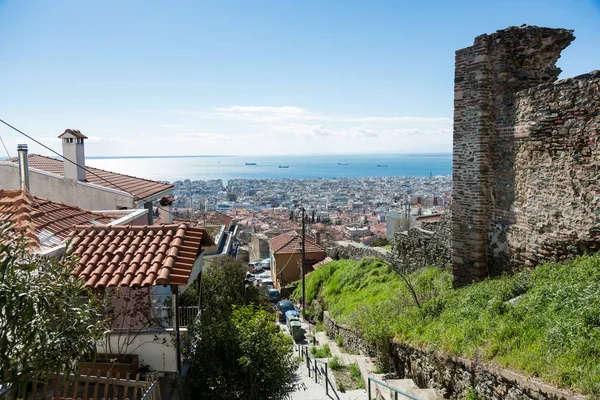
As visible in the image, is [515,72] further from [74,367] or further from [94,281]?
[74,367]

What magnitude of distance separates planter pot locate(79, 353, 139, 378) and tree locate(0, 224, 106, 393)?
9.04 feet

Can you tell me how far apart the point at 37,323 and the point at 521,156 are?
9.44m

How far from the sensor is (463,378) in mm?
7055

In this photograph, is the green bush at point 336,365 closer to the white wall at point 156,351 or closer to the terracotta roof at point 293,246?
the white wall at point 156,351

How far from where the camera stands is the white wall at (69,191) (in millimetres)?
15734

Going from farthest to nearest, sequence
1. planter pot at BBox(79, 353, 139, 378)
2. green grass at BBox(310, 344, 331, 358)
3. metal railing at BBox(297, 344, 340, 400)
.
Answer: green grass at BBox(310, 344, 331, 358) → metal railing at BBox(297, 344, 340, 400) → planter pot at BBox(79, 353, 139, 378)

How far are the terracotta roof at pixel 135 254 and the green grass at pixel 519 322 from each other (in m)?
4.48

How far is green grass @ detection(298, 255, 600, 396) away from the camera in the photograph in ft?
17.7

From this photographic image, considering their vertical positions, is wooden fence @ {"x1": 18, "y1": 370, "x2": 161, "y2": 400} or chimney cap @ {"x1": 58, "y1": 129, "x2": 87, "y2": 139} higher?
chimney cap @ {"x1": 58, "y1": 129, "x2": 87, "y2": 139}

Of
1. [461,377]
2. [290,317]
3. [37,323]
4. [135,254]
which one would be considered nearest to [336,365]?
[461,377]

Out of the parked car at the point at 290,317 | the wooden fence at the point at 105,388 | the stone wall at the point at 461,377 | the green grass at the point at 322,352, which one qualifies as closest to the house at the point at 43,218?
the wooden fence at the point at 105,388

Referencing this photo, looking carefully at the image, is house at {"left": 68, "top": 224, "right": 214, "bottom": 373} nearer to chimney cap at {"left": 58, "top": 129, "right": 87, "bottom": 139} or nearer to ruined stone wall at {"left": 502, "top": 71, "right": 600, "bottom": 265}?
ruined stone wall at {"left": 502, "top": 71, "right": 600, "bottom": 265}

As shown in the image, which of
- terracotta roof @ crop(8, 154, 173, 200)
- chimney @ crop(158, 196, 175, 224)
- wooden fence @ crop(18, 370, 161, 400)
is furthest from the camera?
chimney @ crop(158, 196, 175, 224)

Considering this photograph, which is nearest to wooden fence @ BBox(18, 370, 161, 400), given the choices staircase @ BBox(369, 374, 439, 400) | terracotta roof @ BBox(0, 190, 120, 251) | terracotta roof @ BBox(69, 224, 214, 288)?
terracotta roof @ BBox(69, 224, 214, 288)
